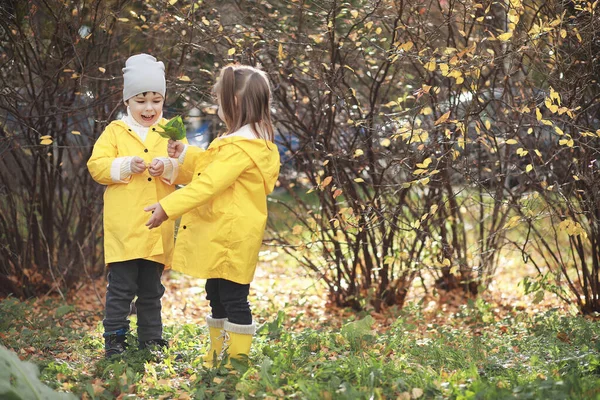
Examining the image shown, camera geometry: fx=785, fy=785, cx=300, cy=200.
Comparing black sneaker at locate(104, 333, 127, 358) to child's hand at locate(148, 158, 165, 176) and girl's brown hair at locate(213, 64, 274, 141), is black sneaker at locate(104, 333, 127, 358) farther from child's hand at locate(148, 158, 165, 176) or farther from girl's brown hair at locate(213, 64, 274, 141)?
girl's brown hair at locate(213, 64, 274, 141)

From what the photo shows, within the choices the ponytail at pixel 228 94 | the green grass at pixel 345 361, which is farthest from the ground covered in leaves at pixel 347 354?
the ponytail at pixel 228 94

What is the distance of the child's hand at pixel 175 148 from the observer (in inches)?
156

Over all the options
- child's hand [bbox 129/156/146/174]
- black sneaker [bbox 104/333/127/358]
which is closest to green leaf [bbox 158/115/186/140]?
child's hand [bbox 129/156/146/174]

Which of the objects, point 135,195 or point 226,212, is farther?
point 135,195

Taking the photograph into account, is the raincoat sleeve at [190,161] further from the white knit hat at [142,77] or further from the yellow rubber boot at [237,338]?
the yellow rubber boot at [237,338]

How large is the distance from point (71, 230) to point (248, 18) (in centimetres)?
230

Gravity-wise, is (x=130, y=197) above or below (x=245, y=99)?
below

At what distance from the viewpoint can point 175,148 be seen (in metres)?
3.99

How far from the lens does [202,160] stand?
3902 millimetres

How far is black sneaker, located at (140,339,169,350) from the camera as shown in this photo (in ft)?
13.5

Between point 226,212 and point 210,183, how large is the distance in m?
0.18

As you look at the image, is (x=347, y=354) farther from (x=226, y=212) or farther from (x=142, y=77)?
(x=142, y=77)

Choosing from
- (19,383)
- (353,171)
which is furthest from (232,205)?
(353,171)

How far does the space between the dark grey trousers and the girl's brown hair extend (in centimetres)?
91
